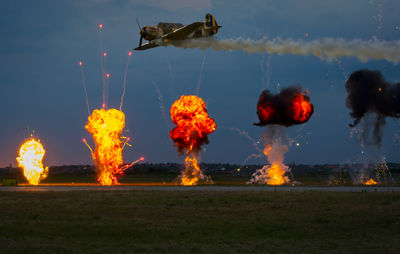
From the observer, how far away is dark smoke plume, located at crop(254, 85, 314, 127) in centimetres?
7475

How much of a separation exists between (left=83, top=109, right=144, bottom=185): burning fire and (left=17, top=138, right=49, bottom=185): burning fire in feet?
29.6

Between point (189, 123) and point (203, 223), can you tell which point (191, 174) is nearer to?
point (189, 123)

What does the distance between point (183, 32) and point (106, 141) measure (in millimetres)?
25575

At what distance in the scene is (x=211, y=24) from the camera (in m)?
64.4

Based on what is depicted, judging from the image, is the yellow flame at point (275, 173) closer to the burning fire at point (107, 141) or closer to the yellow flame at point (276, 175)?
the yellow flame at point (276, 175)

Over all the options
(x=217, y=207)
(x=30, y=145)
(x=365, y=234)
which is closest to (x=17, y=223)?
(x=217, y=207)

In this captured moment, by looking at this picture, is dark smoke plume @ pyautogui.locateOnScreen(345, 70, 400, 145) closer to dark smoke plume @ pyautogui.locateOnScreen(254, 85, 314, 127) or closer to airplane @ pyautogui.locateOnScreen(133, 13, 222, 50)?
dark smoke plume @ pyautogui.locateOnScreen(254, 85, 314, 127)

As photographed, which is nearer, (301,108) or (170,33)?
(170,33)

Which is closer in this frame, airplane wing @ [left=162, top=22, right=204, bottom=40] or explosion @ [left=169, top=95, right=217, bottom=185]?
airplane wing @ [left=162, top=22, right=204, bottom=40]

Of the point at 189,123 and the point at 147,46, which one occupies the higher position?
the point at 147,46

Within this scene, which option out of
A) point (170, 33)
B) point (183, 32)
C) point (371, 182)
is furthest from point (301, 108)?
point (170, 33)

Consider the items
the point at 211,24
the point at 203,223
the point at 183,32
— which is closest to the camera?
the point at 203,223

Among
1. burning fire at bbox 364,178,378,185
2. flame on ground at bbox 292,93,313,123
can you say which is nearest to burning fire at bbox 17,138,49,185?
flame on ground at bbox 292,93,313,123

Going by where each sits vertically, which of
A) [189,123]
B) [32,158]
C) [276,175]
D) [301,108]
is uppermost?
[301,108]
